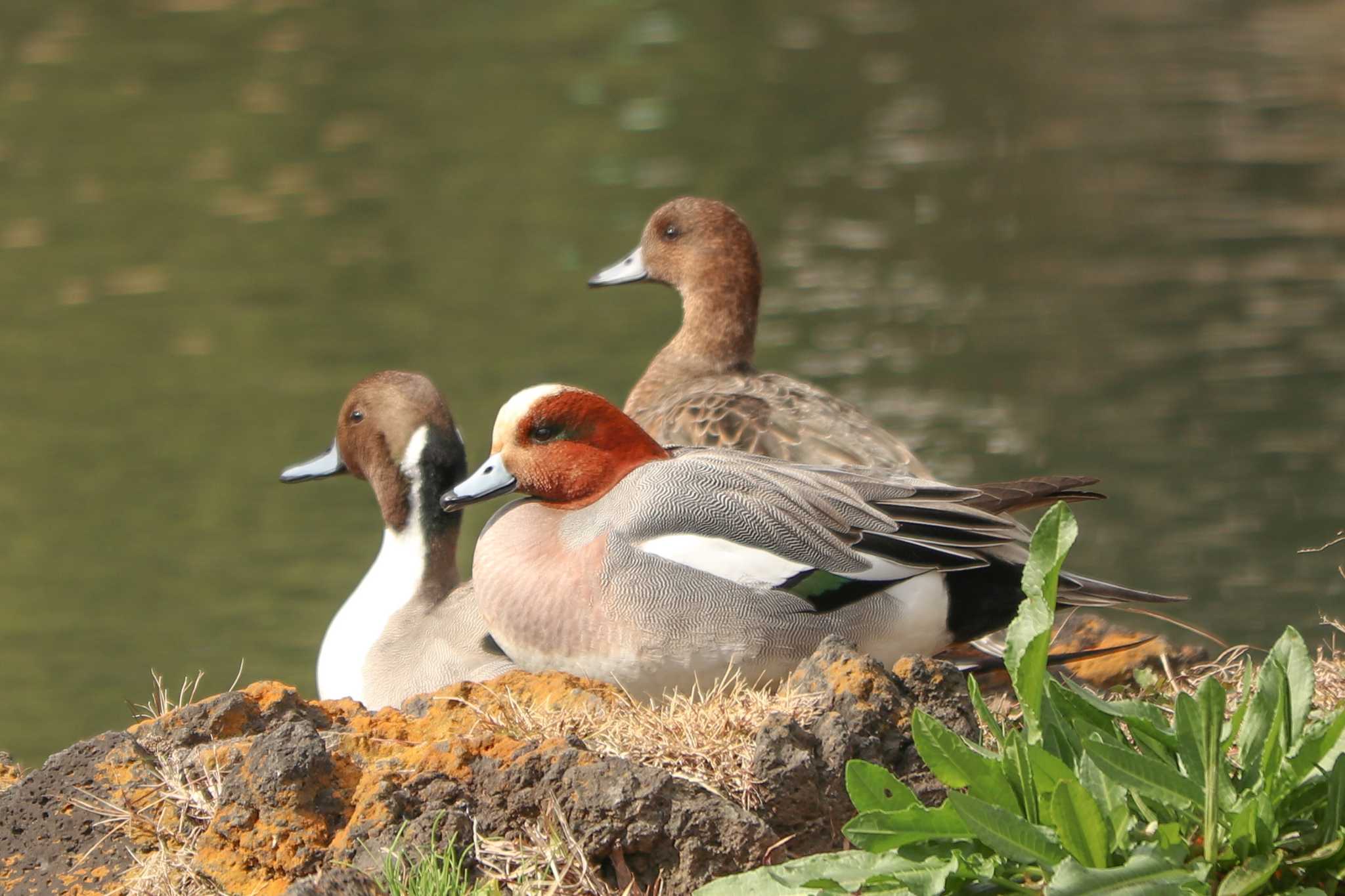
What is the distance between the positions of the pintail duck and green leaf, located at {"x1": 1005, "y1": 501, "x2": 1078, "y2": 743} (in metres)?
2.22

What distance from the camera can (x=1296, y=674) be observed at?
289cm

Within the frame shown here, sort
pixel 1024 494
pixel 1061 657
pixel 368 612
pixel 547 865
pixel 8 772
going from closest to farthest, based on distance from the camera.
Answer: pixel 547 865 < pixel 8 772 < pixel 1061 657 < pixel 1024 494 < pixel 368 612

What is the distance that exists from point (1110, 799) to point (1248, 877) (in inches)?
8.5

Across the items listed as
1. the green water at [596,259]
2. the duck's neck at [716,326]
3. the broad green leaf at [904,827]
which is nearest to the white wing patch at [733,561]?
the broad green leaf at [904,827]

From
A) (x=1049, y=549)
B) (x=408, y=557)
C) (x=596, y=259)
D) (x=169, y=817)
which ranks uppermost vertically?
(x=1049, y=549)

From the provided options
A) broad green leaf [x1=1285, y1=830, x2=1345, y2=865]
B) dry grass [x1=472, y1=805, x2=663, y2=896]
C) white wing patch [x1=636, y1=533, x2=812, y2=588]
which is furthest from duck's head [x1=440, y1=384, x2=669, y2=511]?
broad green leaf [x1=1285, y1=830, x2=1345, y2=865]

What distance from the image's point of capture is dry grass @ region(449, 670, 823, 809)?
3.12m

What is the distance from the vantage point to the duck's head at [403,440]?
17.1ft

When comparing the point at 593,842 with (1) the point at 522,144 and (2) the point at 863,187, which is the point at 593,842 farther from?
(1) the point at 522,144

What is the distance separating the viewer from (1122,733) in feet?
10.6

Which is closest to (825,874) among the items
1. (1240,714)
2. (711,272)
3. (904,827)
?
(904,827)

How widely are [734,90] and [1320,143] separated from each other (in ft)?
16.2

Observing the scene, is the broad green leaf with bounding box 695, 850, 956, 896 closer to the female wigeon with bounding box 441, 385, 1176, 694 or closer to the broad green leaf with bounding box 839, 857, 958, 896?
the broad green leaf with bounding box 839, 857, 958, 896

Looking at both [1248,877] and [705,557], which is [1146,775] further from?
[705,557]
